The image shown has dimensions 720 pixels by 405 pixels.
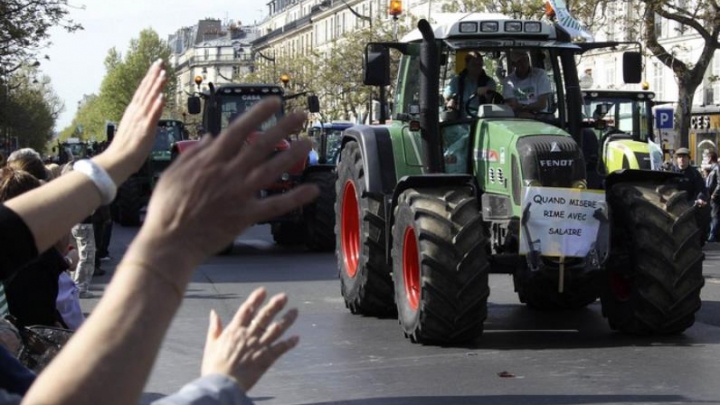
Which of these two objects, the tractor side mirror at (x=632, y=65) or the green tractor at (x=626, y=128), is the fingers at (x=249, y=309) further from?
the green tractor at (x=626, y=128)

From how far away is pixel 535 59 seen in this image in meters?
12.4

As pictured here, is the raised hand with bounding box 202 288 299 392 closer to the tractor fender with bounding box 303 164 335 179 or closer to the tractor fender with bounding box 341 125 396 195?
the tractor fender with bounding box 341 125 396 195

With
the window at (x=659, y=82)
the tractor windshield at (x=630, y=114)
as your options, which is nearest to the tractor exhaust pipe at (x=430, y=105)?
the tractor windshield at (x=630, y=114)

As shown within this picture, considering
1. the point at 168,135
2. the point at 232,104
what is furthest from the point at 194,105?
the point at 168,135

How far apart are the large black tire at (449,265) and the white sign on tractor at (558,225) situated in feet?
1.59

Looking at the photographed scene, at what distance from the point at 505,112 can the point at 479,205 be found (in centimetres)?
78

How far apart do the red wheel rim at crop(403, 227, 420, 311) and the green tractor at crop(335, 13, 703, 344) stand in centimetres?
1

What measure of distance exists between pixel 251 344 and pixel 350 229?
38.0 ft

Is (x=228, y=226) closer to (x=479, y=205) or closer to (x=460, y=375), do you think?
(x=460, y=375)

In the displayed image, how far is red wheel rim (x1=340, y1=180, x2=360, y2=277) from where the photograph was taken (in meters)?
13.4

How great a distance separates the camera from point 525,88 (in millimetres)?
12055

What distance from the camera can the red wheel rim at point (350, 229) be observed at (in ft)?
44.0

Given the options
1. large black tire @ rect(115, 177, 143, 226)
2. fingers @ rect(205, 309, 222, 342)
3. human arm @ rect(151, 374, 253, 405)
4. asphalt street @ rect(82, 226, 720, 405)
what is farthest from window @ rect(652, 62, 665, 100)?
human arm @ rect(151, 374, 253, 405)

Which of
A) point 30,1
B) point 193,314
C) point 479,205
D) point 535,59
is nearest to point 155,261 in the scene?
point 479,205
